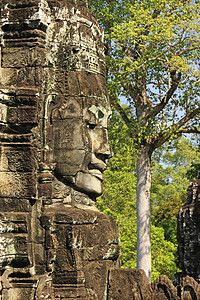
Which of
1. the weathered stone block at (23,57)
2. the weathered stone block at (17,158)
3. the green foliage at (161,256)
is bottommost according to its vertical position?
the green foliage at (161,256)

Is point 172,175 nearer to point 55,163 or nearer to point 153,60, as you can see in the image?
point 153,60

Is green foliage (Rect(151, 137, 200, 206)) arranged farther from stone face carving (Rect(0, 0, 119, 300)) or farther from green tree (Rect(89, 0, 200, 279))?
stone face carving (Rect(0, 0, 119, 300))

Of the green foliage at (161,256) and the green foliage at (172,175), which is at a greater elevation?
the green foliage at (172,175)

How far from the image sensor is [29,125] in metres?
5.86

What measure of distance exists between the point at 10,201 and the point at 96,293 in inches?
51.8

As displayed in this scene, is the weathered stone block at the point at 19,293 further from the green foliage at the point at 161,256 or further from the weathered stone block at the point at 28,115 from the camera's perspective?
the green foliage at the point at 161,256

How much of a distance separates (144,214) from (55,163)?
13227 mm

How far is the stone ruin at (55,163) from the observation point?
18.6ft

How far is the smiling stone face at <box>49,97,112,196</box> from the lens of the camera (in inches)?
240

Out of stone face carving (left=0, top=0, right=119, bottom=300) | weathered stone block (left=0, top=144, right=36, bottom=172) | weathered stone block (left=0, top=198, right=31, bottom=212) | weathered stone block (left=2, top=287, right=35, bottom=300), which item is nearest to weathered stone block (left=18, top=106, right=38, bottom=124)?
stone face carving (left=0, top=0, right=119, bottom=300)

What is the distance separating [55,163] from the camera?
611 cm

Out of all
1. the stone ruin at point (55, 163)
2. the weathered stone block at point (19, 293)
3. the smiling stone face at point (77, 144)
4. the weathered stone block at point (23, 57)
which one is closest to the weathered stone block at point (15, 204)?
the stone ruin at point (55, 163)

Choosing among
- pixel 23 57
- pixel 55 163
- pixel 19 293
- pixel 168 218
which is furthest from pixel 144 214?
pixel 19 293

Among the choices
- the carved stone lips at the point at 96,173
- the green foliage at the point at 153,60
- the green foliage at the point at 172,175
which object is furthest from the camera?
the green foliage at the point at 172,175
